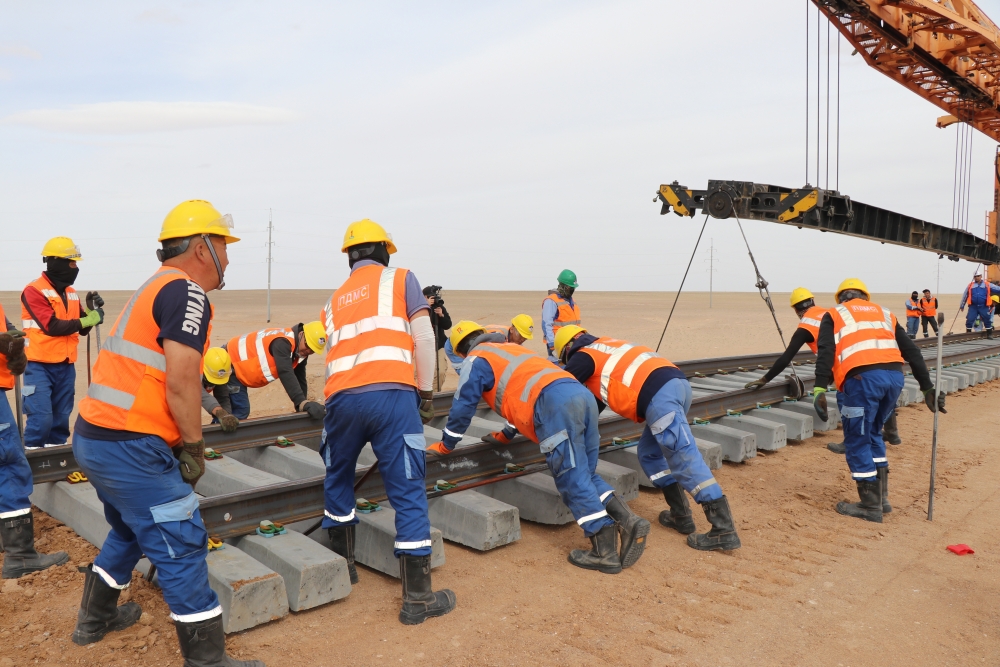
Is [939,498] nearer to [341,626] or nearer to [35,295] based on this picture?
[341,626]

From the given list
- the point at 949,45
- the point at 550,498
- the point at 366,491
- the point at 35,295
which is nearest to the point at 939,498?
the point at 550,498

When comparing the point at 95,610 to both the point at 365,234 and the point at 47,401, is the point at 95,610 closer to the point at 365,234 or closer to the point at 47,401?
the point at 365,234

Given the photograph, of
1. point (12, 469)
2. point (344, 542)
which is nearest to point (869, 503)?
point (344, 542)

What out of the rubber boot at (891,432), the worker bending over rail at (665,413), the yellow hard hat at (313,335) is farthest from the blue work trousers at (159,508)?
the rubber boot at (891,432)

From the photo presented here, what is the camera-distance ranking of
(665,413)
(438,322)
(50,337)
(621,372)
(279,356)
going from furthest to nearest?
(438,322), (279,356), (50,337), (621,372), (665,413)

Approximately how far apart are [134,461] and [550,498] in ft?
9.39

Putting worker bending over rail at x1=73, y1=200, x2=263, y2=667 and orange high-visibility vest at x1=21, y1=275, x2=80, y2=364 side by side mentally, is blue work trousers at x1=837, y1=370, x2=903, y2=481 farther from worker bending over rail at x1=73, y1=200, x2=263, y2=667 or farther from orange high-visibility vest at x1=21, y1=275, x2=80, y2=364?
orange high-visibility vest at x1=21, y1=275, x2=80, y2=364

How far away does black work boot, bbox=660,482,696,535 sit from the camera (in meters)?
5.30

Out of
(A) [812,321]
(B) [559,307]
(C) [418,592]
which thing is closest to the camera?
(C) [418,592]

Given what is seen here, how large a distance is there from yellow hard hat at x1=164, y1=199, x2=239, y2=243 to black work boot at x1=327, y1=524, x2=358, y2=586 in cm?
182

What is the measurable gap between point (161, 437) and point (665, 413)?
3.06 meters

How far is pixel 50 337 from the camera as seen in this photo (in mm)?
6605

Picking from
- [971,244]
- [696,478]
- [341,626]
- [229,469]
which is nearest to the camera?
[341,626]

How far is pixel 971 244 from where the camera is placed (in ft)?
52.9
